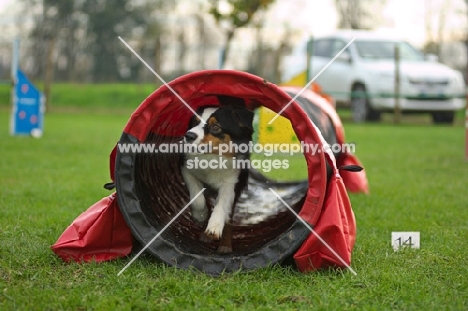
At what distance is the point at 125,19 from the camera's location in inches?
981

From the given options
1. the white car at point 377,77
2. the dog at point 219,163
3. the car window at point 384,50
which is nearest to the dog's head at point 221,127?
the dog at point 219,163

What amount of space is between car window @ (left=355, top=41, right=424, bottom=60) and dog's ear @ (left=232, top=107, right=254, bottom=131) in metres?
10.8

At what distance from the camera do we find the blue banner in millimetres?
10734

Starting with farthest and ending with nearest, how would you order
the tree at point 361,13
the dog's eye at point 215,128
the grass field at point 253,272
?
the tree at point 361,13, the dog's eye at point 215,128, the grass field at point 253,272

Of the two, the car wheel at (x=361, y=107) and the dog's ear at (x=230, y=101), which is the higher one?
the dog's ear at (x=230, y=101)

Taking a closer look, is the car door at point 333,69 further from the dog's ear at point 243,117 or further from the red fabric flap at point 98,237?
the red fabric flap at point 98,237

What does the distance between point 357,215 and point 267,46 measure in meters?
14.9

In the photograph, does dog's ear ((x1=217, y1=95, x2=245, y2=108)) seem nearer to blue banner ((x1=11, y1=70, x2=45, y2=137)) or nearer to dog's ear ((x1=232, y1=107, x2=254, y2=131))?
dog's ear ((x1=232, y1=107, x2=254, y2=131))

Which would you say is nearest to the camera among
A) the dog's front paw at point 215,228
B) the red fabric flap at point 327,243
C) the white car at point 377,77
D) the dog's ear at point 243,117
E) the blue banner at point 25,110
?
the red fabric flap at point 327,243

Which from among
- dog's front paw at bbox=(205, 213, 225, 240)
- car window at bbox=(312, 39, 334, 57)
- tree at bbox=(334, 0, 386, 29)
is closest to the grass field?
dog's front paw at bbox=(205, 213, 225, 240)

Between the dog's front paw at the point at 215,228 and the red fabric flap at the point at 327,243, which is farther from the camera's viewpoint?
the dog's front paw at the point at 215,228

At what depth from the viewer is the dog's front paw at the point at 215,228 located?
3.79 metres

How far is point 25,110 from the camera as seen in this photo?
1082 centimetres

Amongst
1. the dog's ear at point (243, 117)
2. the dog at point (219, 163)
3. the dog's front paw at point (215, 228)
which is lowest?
the dog's front paw at point (215, 228)
